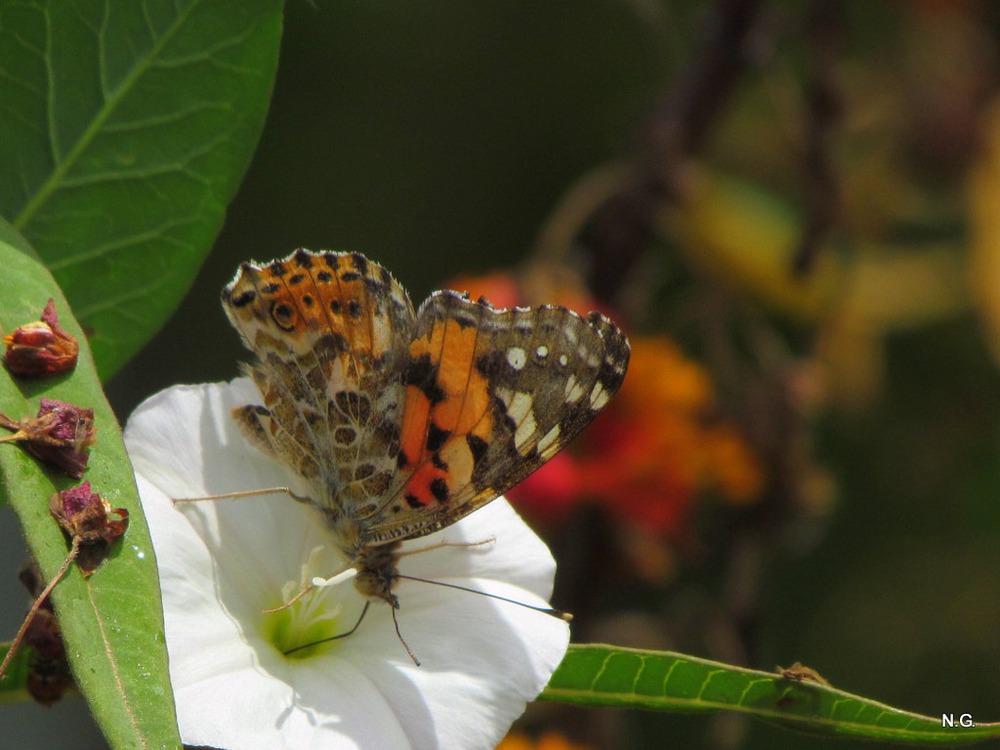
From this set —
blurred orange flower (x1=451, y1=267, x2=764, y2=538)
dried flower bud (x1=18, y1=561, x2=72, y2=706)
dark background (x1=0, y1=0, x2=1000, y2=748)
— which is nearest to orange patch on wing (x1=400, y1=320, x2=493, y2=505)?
dried flower bud (x1=18, y1=561, x2=72, y2=706)

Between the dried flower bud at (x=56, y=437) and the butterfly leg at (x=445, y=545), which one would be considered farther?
the butterfly leg at (x=445, y=545)

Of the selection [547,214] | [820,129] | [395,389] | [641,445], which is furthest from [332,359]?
[547,214]

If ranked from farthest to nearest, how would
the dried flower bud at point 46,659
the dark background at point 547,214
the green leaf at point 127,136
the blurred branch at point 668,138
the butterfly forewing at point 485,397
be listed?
1. the dark background at point 547,214
2. the blurred branch at point 668,138
3. the butterfly forewing at point 485,397
4. the green leaf at point 127,136
5. the dried flower bud at point 46,659

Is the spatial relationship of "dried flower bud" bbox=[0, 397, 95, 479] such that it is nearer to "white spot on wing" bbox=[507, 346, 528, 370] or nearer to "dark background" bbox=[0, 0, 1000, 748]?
"white spot on wing" bbox=[507, 346, 528, 370]

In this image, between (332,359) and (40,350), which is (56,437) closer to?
(40,350)

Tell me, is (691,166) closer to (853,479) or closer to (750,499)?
(750,499)

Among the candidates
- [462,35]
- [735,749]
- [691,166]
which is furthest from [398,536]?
[462,35]

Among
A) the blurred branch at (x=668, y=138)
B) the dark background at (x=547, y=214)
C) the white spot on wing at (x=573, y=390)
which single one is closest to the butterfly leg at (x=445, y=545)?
the white spot on wing at (x=573, y=390)

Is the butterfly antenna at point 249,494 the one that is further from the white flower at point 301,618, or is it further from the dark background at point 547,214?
the dark background at point 547,214
